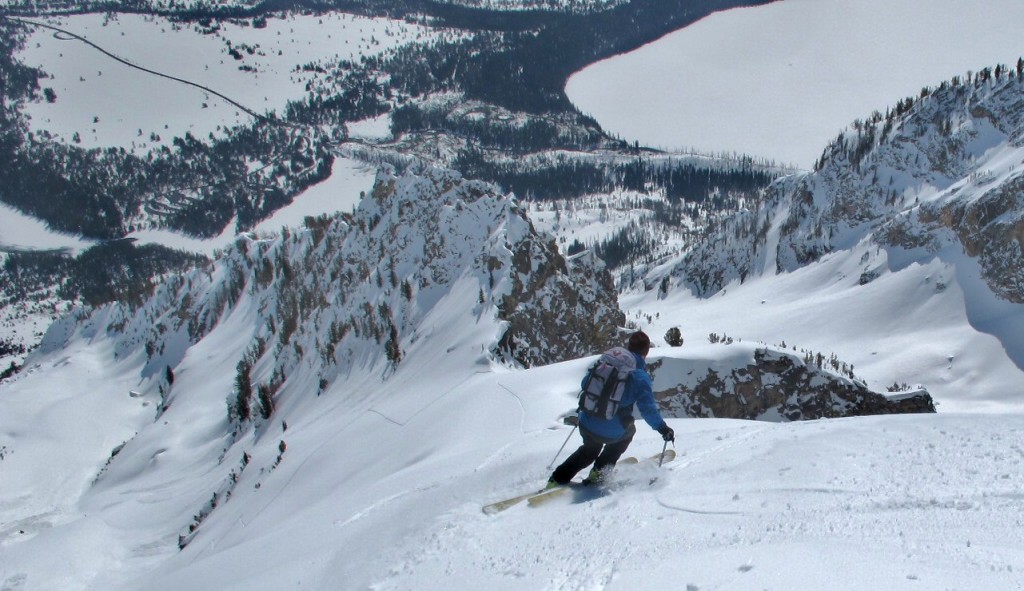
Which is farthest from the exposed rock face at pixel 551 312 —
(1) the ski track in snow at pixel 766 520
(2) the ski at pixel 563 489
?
(1) the ski track in snow at pixel 766 520

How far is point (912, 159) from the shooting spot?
159ft

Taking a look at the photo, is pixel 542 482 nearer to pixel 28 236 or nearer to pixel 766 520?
pixel 766 520

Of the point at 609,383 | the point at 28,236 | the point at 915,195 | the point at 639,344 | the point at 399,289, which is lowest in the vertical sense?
the point at 28,236

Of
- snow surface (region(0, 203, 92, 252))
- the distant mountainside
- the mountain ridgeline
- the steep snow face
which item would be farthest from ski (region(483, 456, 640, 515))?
snow surface (region(0, 203, 92, 252))

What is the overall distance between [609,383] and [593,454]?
1016mm

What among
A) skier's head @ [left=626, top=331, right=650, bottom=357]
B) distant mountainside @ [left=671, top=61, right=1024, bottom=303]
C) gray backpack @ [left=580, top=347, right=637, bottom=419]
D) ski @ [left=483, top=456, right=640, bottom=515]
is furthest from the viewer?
distant mountainside @ [left=671, top=61, right=1024, bottom=303]

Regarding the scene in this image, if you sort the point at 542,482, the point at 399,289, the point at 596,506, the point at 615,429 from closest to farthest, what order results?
the point at 596,506 < the point at 615,429 < the point at 542,482 < the point at 399,289

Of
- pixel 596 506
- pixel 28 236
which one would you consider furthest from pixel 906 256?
pixel 28 236

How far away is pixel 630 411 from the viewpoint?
828cm

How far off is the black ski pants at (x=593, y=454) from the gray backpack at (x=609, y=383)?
374mm

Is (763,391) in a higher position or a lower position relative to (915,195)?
lower

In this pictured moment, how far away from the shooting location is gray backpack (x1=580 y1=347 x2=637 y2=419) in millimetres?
8023

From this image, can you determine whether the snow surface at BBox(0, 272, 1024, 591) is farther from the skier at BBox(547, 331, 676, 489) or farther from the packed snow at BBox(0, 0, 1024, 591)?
the skier at BBox(547, 331, 676, 489)

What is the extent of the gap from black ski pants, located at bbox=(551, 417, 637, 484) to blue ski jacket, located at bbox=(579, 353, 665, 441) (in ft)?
0.30
